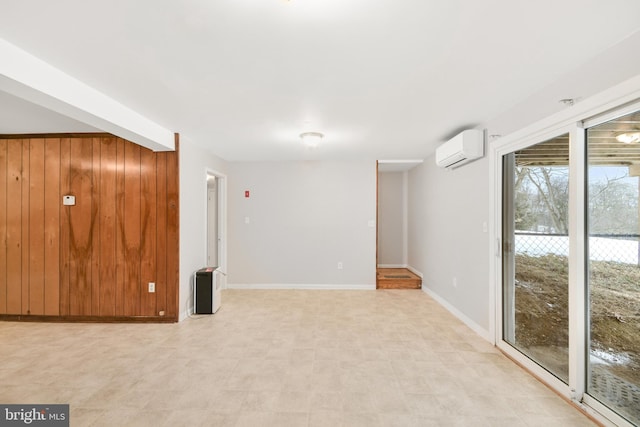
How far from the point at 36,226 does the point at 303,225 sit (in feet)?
12.1

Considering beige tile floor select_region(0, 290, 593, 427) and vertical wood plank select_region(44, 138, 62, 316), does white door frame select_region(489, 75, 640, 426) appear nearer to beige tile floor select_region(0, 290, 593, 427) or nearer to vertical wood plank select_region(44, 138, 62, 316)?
beige tile floor select_region(0, 290, 593, 427)

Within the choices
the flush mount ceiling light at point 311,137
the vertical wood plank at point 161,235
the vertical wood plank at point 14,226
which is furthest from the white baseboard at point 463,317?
the vertical wood plank at point 14,226

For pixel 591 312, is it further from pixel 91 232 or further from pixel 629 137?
pixel 91 232

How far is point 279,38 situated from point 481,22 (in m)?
1.07

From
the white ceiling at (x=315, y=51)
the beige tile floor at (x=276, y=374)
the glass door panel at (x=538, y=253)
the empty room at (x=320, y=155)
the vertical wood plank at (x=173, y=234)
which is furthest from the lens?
the vertical wood plank at (x=173, y=234)

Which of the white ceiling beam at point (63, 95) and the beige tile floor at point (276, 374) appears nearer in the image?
the white ceiling beam at point (63, 95)

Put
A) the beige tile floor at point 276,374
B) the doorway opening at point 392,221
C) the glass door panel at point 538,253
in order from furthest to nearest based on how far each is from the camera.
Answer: the doorway opening at point 392,221
the glass door panel at point 538,253
the beige tile floor at point 276,374

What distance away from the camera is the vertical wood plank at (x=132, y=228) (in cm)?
369

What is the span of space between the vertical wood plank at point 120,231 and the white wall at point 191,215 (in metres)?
0.71

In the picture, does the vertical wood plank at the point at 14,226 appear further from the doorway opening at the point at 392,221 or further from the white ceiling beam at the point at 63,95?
the doorway opening at the point at 392,221

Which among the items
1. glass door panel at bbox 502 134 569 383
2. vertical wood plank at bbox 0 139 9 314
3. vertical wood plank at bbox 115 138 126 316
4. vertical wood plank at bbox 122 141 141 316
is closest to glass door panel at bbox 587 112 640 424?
glass door panel at bbox 502 134 569 383

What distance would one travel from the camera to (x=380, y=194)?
6.73 meters

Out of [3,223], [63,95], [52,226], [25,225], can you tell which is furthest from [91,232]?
[63,95]

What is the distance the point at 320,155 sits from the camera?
500 centimetres
